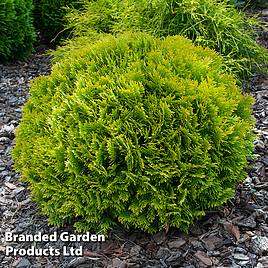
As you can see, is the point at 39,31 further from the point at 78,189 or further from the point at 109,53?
the point at 78,189

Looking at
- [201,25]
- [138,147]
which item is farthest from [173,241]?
[201,25]

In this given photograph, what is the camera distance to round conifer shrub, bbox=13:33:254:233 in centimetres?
271

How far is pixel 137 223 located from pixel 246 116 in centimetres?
94

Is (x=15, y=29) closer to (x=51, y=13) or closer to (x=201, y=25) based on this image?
(x=51, y=13)

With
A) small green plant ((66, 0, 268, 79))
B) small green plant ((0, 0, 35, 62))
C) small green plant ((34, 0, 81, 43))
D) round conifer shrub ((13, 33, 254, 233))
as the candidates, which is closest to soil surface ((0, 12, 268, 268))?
round conifer shrub ((13, 33, 254, 233))

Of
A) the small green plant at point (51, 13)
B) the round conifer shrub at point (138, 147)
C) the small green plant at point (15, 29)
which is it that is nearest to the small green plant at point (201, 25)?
the small green plant at point (15, 29)

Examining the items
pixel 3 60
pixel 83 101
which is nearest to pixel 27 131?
pixel 83 101

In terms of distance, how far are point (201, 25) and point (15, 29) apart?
230 cm

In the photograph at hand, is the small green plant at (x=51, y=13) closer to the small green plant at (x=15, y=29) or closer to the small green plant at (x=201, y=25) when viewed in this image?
the small green plant at (x=15, y=29)

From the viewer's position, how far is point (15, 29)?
608 centimetres

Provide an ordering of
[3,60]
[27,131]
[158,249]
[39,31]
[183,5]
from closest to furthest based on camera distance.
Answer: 1. [158,249]
2. [27,131]
3. [183,5]
4. [3,60]
5. [39,31]

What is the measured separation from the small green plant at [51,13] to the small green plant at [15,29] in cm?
43

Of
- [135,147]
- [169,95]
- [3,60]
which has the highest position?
[169,95]

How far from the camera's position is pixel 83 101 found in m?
2.82
